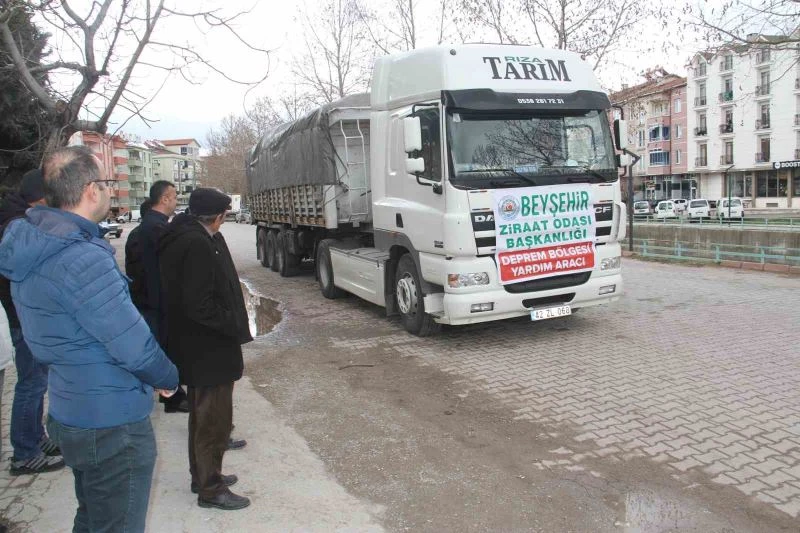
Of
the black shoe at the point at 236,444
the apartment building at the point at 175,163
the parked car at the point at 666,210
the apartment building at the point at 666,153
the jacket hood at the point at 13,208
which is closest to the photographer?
the jacket hood at the point at 13,208

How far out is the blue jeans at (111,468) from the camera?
2227mm

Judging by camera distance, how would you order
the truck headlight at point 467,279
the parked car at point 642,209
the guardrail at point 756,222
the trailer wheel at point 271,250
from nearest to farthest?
the truck headlight at point 467,279 → the trailer wheel at point 271,250 → the guardrail at point 756,222 → the parked car at point 642,209

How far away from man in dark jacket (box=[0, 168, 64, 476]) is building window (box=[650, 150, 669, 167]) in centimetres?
6916

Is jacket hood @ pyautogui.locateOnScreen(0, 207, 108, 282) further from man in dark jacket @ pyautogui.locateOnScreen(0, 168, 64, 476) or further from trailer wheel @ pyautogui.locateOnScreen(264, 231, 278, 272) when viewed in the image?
trailer wheel @ pyautogui.locateOnScreen(264, 231, 278, 272)

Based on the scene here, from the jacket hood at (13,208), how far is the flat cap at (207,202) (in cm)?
126

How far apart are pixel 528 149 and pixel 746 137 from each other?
5813 centimetres

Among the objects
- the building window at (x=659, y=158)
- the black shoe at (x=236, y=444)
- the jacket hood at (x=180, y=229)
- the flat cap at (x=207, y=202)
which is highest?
the building window at (x=659, y=158)

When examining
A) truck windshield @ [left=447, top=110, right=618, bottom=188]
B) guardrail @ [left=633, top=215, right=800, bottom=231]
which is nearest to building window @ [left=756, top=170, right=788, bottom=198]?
guardrail @ [left=633, top=215, right=800, bottom=231]

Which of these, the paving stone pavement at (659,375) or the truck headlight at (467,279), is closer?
the paving stone pavement at (659,375)

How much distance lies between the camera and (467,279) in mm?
6840

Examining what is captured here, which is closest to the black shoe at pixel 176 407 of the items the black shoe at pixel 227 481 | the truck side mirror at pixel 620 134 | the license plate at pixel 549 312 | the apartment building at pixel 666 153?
the black shoe at pixel 227 481

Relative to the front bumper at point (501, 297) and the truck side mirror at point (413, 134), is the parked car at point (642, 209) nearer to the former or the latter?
the front bumper at point (501, 297)

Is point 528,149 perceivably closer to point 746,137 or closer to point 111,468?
point 111,468

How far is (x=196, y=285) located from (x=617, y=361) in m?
4.89
